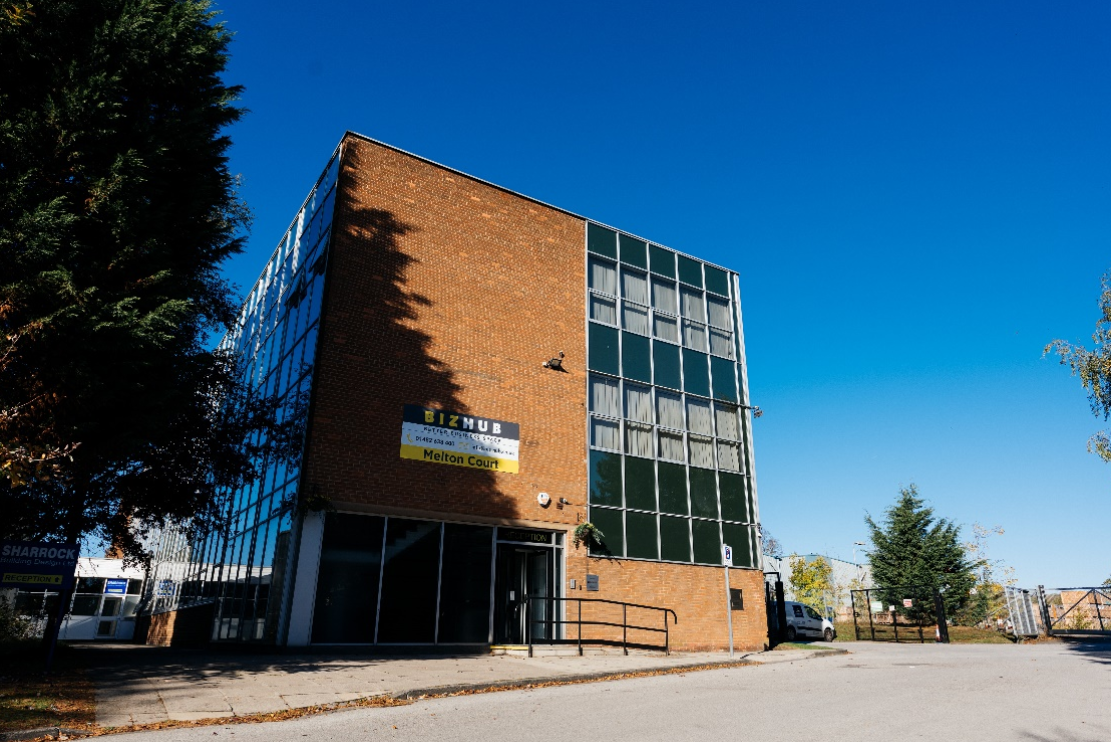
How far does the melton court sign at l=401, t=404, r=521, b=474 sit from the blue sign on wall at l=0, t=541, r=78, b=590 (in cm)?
695

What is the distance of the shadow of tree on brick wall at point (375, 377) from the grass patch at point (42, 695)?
17.9 feet

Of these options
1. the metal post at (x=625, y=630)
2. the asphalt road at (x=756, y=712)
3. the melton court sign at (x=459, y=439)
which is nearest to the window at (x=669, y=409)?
the melton court sign at (x=459, y=439)

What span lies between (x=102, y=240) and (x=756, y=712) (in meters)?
11.2

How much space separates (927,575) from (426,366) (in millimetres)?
29071

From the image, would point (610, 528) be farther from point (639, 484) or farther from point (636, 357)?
point (636, 357)

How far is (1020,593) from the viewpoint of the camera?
2488cm

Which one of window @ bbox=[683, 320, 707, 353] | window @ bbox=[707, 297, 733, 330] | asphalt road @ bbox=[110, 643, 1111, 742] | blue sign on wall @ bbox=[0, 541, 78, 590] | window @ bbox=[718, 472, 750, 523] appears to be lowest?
asphalt road @ bbox=[110, 643, 1111, 742]

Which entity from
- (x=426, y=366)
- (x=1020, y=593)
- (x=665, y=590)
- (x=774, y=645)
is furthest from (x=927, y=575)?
(x=426, y=366)

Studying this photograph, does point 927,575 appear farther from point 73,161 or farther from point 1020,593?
point 73,161

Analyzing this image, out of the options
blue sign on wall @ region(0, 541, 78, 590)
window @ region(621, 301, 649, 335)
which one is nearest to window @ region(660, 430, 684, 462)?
window @ region(621, 301, 649, 335)

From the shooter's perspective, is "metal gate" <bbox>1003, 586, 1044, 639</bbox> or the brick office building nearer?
the brick office building

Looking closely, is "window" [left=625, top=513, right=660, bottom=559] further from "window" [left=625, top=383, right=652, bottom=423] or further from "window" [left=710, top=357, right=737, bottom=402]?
"window" [left=710, top=357, right=737, bottom=402]

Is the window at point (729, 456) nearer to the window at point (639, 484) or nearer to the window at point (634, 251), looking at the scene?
the window at point (639, 484)

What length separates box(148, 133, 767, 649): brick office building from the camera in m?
15.6
